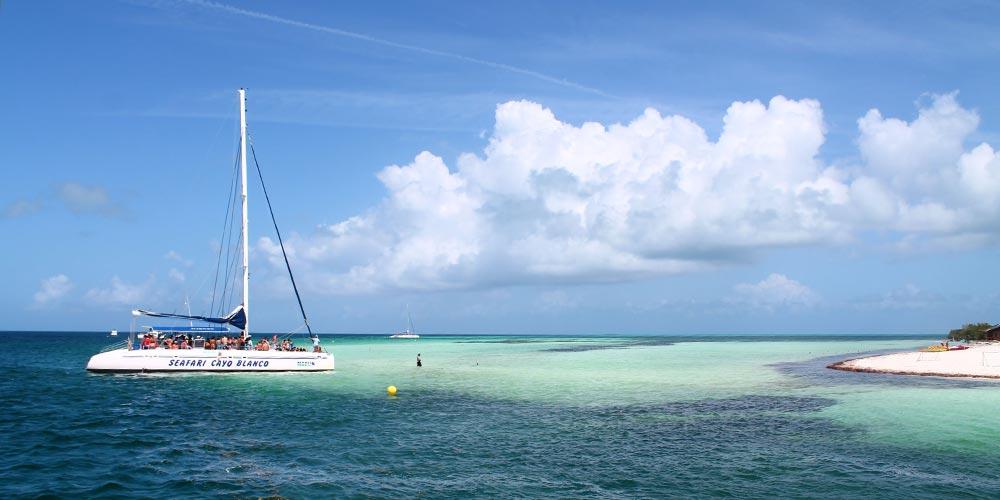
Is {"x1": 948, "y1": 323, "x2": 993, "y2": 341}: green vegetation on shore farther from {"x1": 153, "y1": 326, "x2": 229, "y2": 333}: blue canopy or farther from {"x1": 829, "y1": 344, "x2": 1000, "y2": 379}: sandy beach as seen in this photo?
{"x1": 153, "y1": 326, "x2": 229, "y2": 333}: blue canopy

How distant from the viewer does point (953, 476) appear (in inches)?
730

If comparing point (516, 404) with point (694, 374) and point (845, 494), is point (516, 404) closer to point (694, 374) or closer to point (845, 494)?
point (845, 494)

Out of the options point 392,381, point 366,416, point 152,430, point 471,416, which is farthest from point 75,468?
point 392,381

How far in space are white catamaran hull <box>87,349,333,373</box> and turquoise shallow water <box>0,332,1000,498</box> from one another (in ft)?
18.1

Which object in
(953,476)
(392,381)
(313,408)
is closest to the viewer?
(953,476)

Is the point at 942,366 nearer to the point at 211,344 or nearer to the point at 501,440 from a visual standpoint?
the point at 501,440

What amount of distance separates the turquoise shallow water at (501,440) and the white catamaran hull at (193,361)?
18.1ft

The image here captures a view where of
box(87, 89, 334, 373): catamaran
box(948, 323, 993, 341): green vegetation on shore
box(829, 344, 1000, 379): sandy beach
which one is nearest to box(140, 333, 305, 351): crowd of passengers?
box(87, 89, 334, 373): catamaran

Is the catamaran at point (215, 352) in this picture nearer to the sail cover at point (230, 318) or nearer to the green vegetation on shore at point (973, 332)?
the sail cover at point (230, 318)

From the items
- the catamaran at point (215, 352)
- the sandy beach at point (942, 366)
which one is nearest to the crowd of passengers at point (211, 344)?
the catamaran at point (215, 352)

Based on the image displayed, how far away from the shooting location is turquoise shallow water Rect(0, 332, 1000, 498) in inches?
703

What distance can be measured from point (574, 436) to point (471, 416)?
6.49 m

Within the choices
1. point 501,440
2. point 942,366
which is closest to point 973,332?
point 942,366

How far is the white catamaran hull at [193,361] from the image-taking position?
47.9 metres
